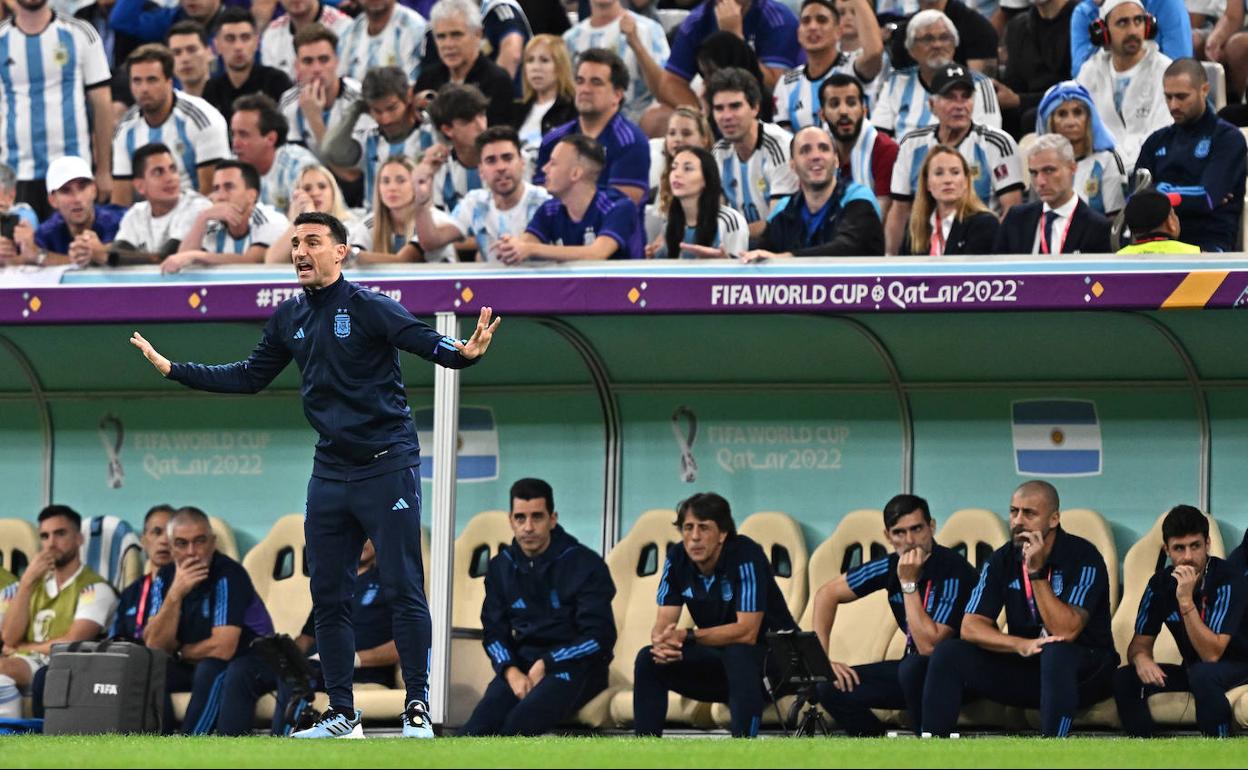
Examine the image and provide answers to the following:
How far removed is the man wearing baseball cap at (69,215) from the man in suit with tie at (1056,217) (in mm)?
5173

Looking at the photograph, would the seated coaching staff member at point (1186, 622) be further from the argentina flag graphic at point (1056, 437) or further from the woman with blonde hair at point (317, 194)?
the woman with blonde hair at point (317, 194)

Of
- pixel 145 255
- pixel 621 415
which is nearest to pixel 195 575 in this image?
pixel 145 255

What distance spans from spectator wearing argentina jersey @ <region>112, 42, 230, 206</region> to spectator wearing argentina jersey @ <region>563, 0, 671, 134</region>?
244 centimetres

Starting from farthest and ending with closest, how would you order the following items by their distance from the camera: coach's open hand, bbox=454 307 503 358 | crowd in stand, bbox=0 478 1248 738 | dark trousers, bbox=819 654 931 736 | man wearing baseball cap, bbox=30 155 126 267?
man wearing baseball cap, bbox=30 155 126 267 → dark trousers, bbox=819 654 931 736 → crowd in stand, bbox=0 478 1248 738 → coach's open hand, bbox=454 307 503 358

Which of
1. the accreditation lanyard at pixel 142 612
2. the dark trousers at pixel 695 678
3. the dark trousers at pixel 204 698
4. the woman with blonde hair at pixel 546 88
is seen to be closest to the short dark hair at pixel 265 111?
the woman with blonde hair at pixel 546 88

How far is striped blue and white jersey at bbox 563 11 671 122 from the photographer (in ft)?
40.8

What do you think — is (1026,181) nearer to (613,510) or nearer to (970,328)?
(970,328)

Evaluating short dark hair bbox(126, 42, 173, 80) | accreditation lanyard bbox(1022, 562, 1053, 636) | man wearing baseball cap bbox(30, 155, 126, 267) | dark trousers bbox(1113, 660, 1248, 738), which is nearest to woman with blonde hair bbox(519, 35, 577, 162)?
short dark hair bbox(126, 42, 173, 80)

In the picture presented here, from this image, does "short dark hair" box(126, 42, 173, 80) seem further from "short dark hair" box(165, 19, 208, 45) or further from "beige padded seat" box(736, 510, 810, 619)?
"beige padded seat" box(736, 510, 810, 619)

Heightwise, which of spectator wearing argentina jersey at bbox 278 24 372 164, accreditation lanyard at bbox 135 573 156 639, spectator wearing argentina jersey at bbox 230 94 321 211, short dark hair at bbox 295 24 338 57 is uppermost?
short dark hair at bbox 295 24 338 57

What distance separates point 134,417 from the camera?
11812 millimetres

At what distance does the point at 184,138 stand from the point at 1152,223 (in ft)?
20.8

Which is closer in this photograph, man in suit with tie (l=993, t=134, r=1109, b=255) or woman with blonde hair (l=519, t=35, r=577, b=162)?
man in suit with tie (l=993, t=134, r=1109, b=255)

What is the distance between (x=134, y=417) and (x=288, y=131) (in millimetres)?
2232
